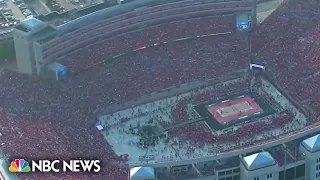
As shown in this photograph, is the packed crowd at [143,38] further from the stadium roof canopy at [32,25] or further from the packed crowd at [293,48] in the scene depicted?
the packed crowd at [293,48]

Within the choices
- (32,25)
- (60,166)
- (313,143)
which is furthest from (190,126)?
(32,25)

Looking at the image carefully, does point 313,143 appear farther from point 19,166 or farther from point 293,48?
point 19,166

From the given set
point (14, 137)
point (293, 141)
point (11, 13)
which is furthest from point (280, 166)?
point (11, 13)

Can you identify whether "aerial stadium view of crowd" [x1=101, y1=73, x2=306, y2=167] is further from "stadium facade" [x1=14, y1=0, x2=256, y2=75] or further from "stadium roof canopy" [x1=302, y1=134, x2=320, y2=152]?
"stadium facade" [x1=14, y1=0, x2=256, y2=75]

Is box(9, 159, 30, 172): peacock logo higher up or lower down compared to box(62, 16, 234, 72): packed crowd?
lower down

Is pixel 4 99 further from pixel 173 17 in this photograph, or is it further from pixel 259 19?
pixel 259 19

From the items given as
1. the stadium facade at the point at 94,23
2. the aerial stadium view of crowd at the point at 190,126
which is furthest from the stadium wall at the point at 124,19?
the aerial stadium view of crowd at the point at 190,126

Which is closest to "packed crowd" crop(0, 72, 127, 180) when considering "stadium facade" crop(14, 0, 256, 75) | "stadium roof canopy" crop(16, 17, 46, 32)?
"stadium facade" crop(14, 0, 256, 75)
